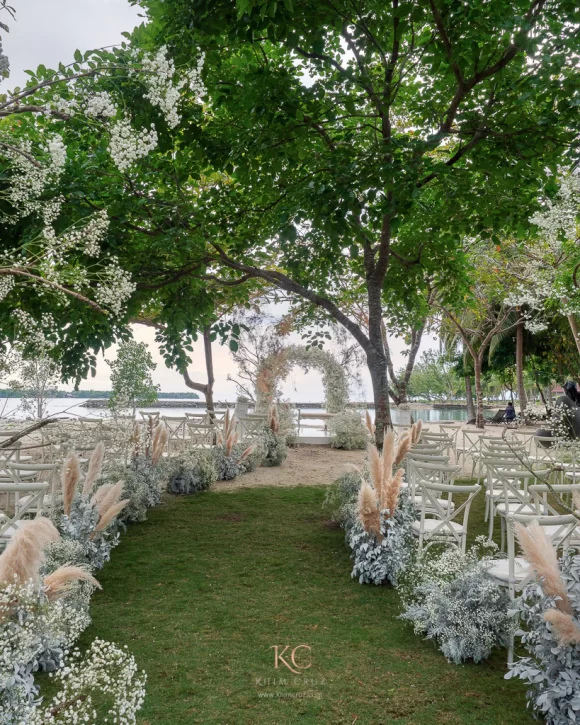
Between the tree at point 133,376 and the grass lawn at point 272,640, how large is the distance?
340cm

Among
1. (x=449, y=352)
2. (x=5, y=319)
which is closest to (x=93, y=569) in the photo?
(x=5, y=319)

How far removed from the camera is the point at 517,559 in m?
4.10

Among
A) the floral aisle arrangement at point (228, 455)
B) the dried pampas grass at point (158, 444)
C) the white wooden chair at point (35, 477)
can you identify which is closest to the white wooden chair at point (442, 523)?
the white wooden chair at point (35, 477)

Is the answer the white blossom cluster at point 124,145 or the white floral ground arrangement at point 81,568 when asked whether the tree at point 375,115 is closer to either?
the white blossom cluster at point 124,145

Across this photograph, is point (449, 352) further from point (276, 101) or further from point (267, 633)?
point (267, 633)

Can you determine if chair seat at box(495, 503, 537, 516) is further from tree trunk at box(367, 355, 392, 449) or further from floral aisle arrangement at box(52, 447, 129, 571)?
floral aisle arrangement at box(52, 447, 129, 571)

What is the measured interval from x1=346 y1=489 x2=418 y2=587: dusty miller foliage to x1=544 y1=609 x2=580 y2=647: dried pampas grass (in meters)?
2.50

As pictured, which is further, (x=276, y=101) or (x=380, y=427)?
(x=380, y=427)

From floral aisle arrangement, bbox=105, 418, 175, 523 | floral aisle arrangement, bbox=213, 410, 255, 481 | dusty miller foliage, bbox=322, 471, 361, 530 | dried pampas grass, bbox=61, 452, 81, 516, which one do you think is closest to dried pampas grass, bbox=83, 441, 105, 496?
dried pampas grass, bbox=61, 452, 81, 516

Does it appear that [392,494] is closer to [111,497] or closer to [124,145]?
[111,497]

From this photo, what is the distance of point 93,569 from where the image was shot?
202 inches

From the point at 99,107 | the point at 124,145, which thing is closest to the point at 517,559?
the point at 124,145

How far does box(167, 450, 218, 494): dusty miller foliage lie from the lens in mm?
9062

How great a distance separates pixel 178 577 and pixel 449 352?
933 inches
